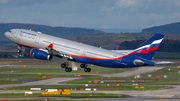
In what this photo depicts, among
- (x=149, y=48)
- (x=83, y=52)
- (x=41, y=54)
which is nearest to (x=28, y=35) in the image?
(x=41, y=54)

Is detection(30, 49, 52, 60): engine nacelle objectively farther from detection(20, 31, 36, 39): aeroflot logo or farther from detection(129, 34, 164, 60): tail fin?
detection(129, 34, 164, 60): tail fin

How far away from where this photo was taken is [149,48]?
216 feet

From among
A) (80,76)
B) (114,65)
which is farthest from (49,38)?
(80,76)

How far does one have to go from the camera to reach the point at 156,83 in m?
126

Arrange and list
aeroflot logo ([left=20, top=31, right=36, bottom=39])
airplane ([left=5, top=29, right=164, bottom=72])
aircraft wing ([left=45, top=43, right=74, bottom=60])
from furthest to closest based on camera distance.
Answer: aeroflot logo ([left=20, top=31, right=36, bottom=39]) → aircraft wing ([left=45, top=43, right=74, bottom=60]) → airplane ([left=5, top=29, right=164, bottom=72])

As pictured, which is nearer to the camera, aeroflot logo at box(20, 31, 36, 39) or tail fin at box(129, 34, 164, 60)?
tail fin at box(129, 34, 164, 60)

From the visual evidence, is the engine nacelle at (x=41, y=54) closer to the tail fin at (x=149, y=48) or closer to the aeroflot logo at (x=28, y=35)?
the aeroflot logo at (x=28, y=35)

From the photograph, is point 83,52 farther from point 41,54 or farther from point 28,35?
point 28,35

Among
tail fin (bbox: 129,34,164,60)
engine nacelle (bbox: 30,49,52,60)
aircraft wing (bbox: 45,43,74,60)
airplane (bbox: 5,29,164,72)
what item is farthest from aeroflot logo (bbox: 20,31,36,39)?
tail fin (bbox: 129,34,164,60)

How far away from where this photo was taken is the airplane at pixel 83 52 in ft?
218

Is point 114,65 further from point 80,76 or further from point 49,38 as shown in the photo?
point 80,76

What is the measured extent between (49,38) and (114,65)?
15.4m

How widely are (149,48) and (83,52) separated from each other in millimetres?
14121

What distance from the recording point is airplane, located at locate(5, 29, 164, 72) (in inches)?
2621
